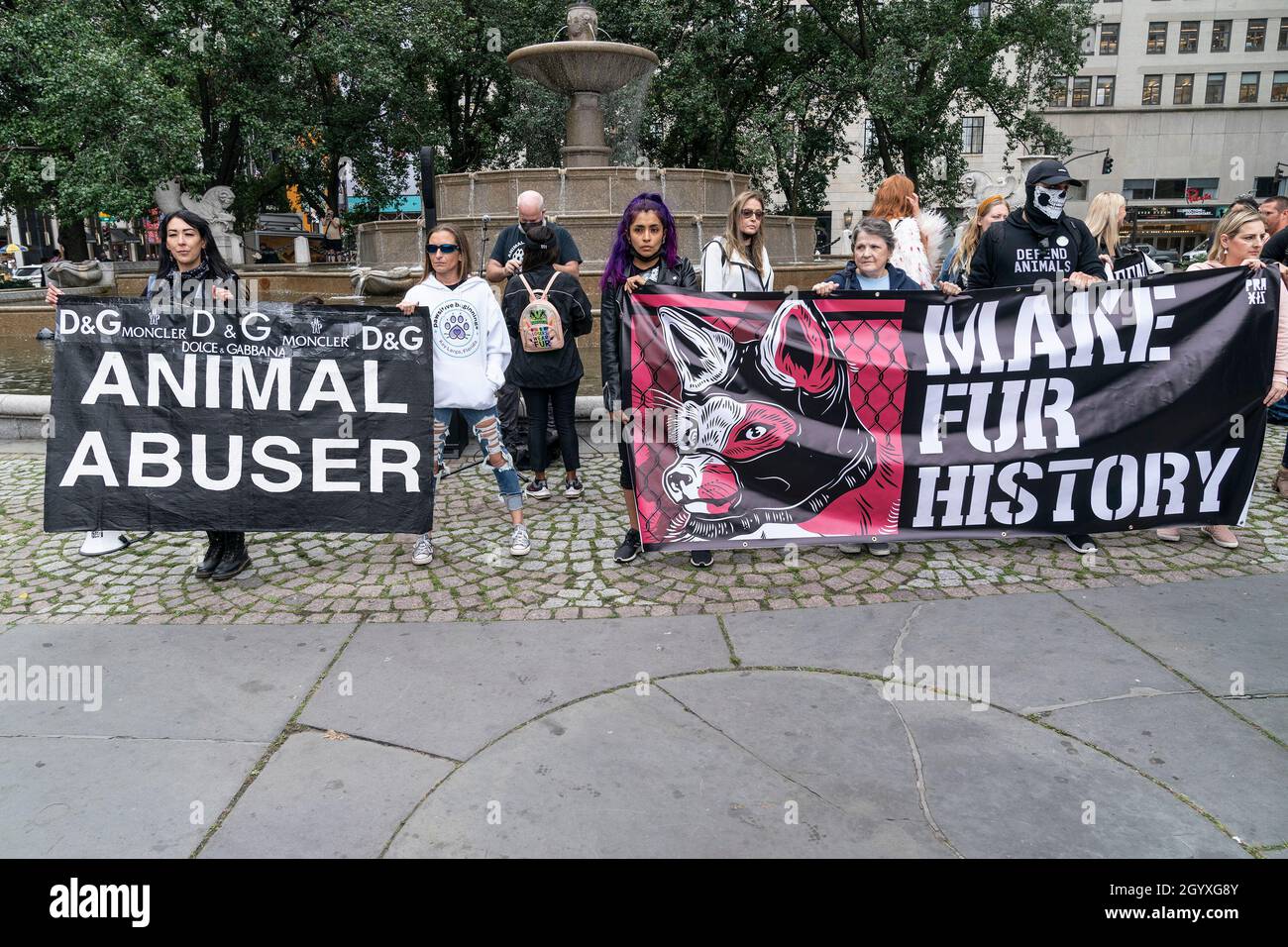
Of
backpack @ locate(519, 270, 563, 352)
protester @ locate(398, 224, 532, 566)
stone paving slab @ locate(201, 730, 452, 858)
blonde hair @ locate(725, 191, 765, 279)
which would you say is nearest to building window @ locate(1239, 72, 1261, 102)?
blonde hair @ locate(725, 191, 765, 279)

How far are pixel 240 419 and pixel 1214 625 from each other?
5.21m

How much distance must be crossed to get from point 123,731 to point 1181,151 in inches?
2694

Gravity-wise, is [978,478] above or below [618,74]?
below

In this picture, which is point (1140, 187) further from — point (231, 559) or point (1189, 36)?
point (231, 559)

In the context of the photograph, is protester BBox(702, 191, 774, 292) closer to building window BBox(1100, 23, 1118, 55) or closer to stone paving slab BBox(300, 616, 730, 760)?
stone paving slab BBox(300, 616, 730, 760)

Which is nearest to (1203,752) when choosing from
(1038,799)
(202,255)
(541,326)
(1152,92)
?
(1038,799)

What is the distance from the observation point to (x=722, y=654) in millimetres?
4105

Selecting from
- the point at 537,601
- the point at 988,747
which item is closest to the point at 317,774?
the point at 537,601

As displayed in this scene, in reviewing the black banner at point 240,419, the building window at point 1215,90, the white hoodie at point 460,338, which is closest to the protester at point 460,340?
the white hoodie at point 460,338

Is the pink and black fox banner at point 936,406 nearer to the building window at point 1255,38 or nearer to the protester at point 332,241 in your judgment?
the protester at point 332,241

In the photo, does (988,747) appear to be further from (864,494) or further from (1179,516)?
(1179,516)

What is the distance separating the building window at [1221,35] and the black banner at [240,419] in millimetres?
68409

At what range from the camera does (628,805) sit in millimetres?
2986

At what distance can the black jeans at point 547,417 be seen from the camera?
6.33 meters
